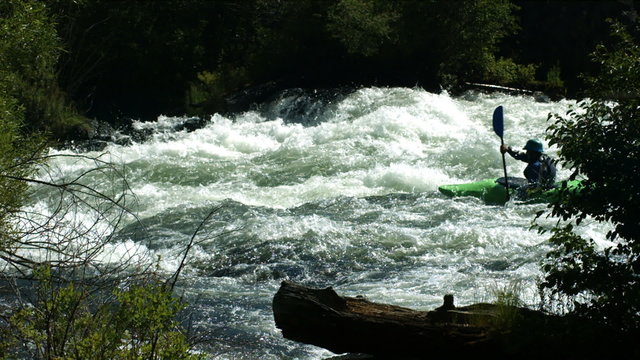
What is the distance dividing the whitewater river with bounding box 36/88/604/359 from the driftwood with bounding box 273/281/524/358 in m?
0.55

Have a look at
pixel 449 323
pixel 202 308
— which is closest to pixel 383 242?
pixel 202 308

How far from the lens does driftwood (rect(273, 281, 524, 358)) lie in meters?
4.90

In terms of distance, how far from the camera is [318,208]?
10.0 m

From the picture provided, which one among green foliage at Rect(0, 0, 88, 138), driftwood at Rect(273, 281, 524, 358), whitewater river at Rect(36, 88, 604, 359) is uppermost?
green foliage at Rect(0, 0, 88, 138)

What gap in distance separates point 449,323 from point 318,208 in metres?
5.15

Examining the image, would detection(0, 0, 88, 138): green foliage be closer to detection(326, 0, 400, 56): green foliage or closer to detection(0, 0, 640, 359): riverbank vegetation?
detection(0, 0, 640, 359): riverbank vegetation

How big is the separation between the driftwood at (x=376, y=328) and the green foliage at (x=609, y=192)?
47 cm

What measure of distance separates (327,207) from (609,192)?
5.36 metres

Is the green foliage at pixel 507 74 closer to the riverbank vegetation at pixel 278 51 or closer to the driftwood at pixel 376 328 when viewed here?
the riverbank vegetation at pixel 278 51

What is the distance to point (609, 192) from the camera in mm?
4883

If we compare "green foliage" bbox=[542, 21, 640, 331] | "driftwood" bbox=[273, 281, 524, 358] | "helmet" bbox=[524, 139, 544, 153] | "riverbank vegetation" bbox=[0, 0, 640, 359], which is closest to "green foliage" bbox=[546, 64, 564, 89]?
"riverbank vegetation" bbox=[0, 0, 640, 359]

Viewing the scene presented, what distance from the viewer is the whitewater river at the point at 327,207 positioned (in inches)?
284

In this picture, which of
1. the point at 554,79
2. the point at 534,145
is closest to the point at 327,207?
the point at 534,145

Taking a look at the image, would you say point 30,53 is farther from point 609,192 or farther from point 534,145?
point 609,192
